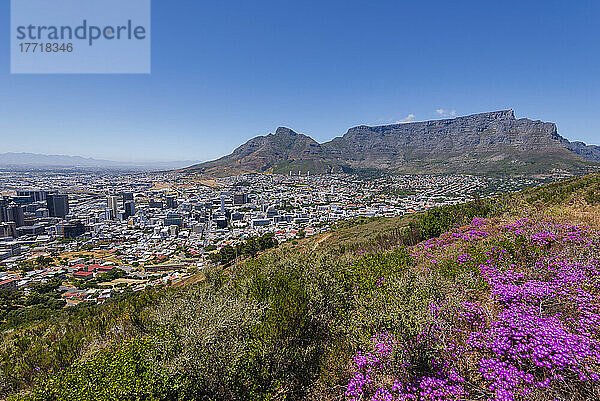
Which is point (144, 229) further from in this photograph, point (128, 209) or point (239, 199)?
point (239, 199)

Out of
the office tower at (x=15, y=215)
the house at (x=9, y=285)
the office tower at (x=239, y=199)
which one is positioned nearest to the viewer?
the house at (x=9, y=285)

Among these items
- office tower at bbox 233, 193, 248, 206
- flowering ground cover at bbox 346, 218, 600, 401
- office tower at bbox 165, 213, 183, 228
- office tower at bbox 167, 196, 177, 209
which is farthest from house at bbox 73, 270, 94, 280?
office tower at bbox 233, 193, 248, 206

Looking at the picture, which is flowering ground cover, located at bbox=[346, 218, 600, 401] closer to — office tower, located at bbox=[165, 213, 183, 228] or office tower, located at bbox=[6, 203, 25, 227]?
office tower, located at bbox=[165, 213, 183, 228]

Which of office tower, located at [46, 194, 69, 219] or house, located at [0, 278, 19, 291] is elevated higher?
office tower, located at [46, 194, 69, 219]

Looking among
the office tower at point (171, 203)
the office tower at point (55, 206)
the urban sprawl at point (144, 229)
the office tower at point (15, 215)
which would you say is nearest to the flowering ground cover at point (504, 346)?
the urban sprawl at point (144, 229)

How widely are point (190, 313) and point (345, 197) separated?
12340 centimetres

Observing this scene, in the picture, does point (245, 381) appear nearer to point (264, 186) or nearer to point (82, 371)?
point (82, 371)

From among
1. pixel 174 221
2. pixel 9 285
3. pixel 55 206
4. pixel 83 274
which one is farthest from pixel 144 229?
pixel 9 285

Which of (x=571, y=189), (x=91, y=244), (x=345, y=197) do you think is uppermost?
(x=571, y=189)

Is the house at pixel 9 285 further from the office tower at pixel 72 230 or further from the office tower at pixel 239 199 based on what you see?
the office tower at pixel 239 199

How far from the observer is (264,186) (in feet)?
541

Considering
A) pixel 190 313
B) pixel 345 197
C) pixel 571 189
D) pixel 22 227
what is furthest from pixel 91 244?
pixel 345 197

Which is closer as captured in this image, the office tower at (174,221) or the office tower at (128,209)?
the office tower at (174,221)

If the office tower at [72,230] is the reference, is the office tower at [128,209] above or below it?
above
